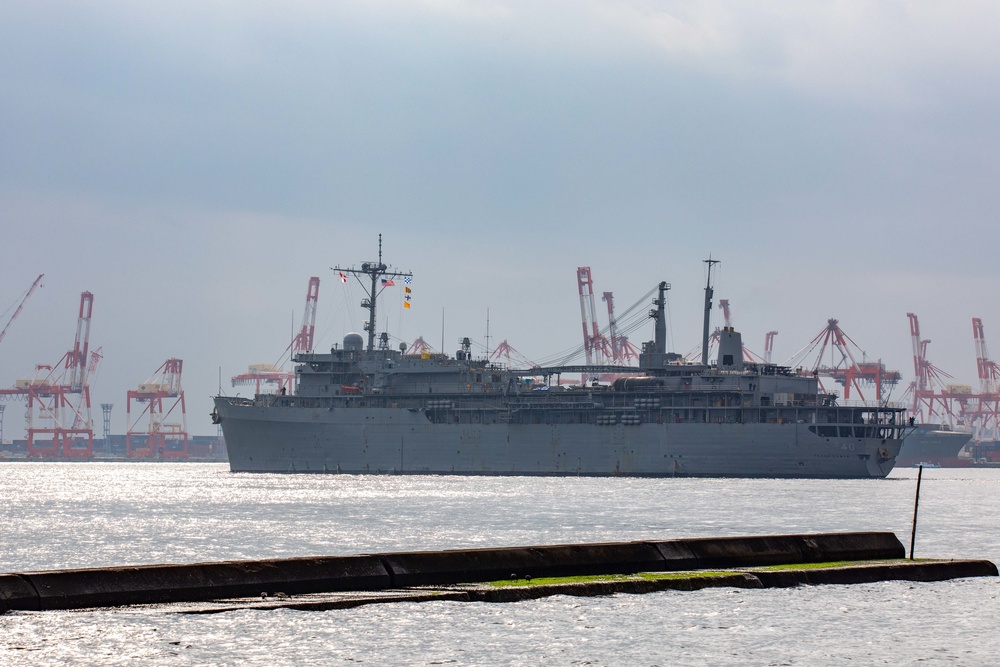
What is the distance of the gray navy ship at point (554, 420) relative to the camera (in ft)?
283

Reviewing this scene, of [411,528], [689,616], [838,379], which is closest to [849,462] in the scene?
[411,528]

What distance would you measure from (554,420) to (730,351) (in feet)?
44.8

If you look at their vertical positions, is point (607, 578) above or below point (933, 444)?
below

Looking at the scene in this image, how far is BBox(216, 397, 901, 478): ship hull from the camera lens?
85625 millimetres

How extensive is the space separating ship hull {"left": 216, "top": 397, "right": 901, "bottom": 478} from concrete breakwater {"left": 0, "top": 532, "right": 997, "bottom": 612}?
63.9m

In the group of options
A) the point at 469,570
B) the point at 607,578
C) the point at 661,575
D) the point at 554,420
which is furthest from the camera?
the point at 554,420

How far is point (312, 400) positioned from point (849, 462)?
39.6m

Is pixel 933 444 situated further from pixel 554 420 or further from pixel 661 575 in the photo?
pixel 661 575

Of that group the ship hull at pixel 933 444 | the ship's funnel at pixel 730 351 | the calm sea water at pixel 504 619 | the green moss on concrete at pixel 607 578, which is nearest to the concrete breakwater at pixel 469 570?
the green moss on concrete at pixel 607 578

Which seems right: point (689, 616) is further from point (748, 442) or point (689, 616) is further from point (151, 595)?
point (748, 442)

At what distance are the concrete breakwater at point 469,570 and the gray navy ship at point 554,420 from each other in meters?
64.4

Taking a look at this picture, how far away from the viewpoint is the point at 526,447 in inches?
3644

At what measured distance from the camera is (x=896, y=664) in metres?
13.5

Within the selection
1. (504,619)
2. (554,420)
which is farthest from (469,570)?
(554,420)
